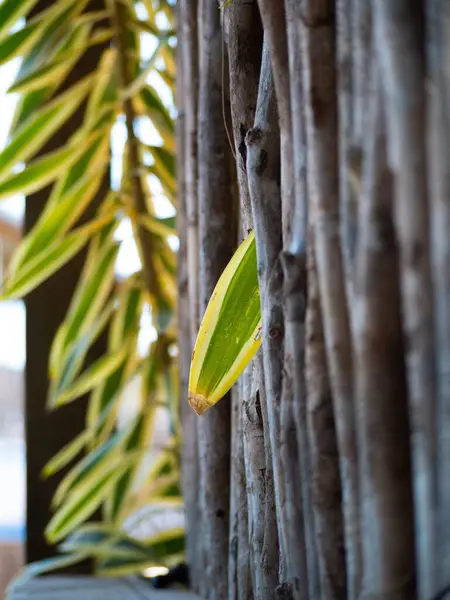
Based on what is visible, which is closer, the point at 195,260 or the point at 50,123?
the point at 195,260

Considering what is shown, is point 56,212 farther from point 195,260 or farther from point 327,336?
point 327,336

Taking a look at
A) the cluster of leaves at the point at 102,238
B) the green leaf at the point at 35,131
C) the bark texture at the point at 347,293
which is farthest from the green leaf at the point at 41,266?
the bark texture at the point at 347,293

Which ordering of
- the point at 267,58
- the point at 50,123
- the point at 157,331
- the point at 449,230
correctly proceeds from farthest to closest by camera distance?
the point at 157,331 → the point at 50,123 → the point at 267,58 → the point at 449,230

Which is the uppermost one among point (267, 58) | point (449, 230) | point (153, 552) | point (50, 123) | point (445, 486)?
point (50, 123)

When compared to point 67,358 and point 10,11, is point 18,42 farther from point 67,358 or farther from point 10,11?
point 67,358

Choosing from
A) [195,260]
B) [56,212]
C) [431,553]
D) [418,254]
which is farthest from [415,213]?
[56,212]

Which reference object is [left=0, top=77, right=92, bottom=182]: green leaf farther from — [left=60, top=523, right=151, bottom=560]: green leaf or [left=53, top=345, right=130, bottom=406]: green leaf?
[left=60, top=523, right=151, bottom=560]: green leaf

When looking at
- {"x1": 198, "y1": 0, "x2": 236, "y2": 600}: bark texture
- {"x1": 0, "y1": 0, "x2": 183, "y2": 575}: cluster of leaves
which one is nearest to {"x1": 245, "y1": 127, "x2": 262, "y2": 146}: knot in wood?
{"x1": 198, "y1": 0, "x2": 236, "y2": 600}: bark texture

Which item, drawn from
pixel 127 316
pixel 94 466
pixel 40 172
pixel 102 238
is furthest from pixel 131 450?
pixel 40 172
